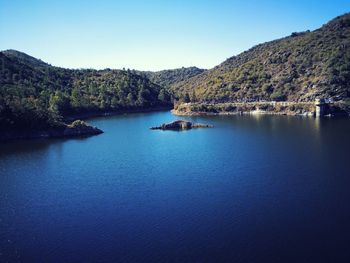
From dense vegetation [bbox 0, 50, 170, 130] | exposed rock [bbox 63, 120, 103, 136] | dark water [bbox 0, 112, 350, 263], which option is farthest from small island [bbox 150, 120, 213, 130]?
dense vegetation [bbox 0, 50, 170, 130]

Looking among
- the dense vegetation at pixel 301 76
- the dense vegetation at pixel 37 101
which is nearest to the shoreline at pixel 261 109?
the dense vegetation at pixel 301 76

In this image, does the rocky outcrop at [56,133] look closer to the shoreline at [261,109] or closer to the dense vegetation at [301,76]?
the shoreline at [261,109]

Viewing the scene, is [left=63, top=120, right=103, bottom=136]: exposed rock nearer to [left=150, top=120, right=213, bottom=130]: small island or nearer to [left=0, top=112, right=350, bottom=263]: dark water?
[left=0, top=112, right=350, bottom=263]: dark water

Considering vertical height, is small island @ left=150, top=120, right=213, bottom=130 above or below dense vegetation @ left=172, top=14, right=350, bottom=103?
below

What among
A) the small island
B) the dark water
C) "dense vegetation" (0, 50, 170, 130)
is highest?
"dense vegetation" (0, 50, 170, 130)

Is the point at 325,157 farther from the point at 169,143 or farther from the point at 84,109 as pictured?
the point at 84,109

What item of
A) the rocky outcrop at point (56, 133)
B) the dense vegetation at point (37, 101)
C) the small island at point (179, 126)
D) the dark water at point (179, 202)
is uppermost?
the dense vegetation at point (37, 101)

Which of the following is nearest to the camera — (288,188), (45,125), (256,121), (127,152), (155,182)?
(288,188)

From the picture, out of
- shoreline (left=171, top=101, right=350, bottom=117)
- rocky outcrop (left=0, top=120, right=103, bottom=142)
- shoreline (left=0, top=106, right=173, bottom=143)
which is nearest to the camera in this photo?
shoreline (left=0, top=106, right=173, bottom=143)

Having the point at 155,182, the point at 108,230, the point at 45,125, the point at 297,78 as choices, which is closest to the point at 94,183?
the point at 155,182
